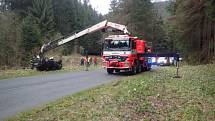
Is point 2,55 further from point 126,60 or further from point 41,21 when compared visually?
point 41,21

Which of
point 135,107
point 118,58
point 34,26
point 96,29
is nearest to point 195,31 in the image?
point 96,29

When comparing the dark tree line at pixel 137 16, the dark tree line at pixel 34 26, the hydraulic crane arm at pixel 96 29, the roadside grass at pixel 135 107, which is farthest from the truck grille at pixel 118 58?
the dark tree line at pixel 137 16

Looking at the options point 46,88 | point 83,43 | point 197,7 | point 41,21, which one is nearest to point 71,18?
point 83,43

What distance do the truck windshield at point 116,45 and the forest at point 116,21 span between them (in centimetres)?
675

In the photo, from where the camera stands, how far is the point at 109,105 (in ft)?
40.2

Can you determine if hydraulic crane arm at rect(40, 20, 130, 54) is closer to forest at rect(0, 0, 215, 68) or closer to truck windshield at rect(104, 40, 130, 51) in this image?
truck windshield at rect(104, 40, 130, 51)

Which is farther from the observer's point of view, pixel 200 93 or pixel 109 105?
pixel 200 93

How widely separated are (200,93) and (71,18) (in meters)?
80.0

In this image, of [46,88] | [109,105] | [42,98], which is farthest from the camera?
[46,88]

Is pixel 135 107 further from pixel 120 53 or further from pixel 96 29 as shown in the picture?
pixel 96 29

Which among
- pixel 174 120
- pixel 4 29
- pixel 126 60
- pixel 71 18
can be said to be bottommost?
pixel 174 120

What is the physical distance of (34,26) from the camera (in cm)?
6022

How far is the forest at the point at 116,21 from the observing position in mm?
43025

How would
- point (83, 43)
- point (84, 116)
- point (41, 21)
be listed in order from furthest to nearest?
point (83, 43) → point (41, 21) → point (84, 116)
